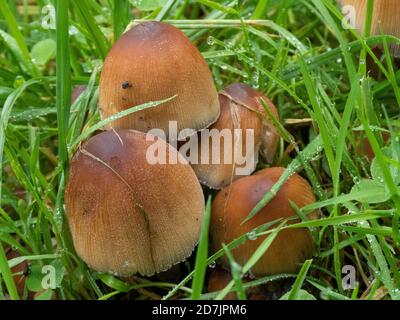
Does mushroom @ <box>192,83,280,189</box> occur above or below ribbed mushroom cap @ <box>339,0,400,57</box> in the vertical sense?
below

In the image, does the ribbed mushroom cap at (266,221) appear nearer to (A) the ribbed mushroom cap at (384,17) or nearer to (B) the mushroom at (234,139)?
(B) the mushroom at (234,139)

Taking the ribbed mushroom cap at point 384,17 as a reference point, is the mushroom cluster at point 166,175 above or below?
below

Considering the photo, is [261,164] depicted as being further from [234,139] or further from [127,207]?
[127,207]

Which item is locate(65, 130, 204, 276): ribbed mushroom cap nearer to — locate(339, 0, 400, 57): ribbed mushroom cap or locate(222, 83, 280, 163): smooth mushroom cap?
locate(222, 83, 280, 163): smooth mushroom cap

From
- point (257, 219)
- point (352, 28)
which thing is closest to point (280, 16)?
point (352, 28)

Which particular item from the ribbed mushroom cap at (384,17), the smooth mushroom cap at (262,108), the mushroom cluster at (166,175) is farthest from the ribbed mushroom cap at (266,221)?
the ribbed mushroom cap at (384,17)

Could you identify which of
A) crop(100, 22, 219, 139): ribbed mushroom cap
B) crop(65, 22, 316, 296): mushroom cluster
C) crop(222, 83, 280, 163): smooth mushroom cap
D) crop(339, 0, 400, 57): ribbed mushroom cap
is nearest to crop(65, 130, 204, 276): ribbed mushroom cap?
crop(65, 22, 316, 296): mushroom cluster
